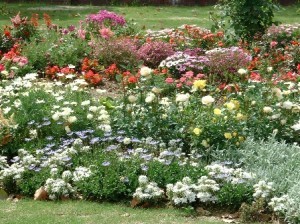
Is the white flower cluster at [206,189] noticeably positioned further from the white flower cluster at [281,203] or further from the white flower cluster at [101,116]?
the white flower cluster at [101,116]

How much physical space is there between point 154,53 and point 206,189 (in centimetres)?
633

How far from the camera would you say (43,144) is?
7367 millimetres

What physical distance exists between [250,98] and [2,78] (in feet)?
15.8

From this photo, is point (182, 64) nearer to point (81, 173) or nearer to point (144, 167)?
point (144, 167)

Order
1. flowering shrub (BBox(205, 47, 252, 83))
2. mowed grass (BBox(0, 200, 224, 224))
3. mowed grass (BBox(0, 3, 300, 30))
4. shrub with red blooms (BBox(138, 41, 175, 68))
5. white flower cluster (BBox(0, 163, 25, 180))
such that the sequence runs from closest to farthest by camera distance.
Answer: mowed grass (BBox(0, 200, 224, 224))
white flower cluster (BBox(0, 163, 25, 180))
flowering shrub (BBox(205, 47, 252, 83))
shrub with red blooms (BBox(138, 41, 175, 68))
mowed grass (BBox(0, 3, 300, 30))

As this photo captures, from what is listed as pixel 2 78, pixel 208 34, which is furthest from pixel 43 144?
pixel 208 34

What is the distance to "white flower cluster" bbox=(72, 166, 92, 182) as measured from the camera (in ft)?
21.4

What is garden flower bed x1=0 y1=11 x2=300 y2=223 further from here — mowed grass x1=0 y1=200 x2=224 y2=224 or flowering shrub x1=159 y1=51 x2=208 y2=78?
flowering shrub x1=159 y1=51 x2=208 y2=78

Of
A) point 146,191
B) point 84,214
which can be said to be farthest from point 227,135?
point 84,214

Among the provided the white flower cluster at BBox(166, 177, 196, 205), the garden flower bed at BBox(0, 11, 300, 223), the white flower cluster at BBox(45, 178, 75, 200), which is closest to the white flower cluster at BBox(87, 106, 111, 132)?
the garden flower bed at BBox(0, 11, 300, 223)

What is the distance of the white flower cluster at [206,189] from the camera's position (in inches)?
238

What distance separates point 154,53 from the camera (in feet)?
39.9

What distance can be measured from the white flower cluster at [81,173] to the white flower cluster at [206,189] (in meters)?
1.09

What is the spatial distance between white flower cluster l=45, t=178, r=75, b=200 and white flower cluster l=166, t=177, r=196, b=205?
981 mm
